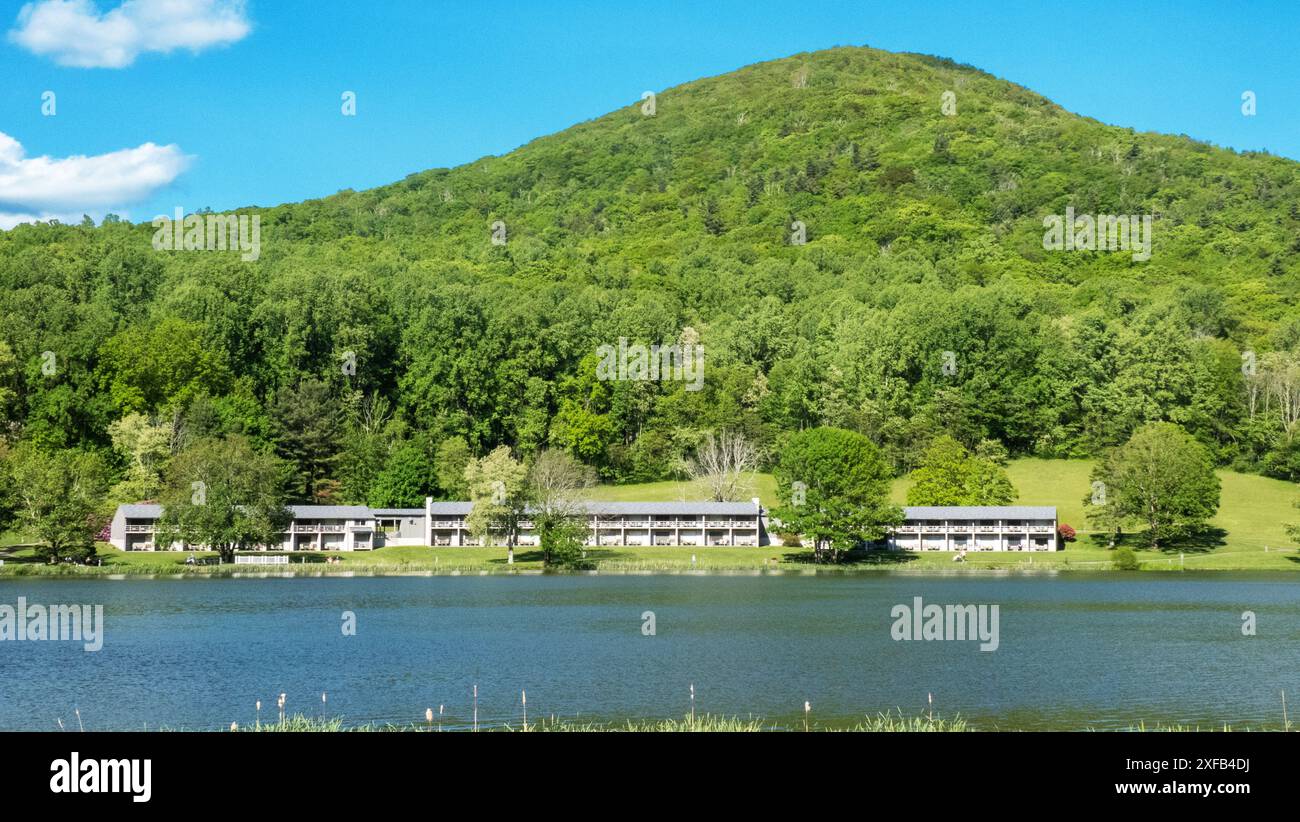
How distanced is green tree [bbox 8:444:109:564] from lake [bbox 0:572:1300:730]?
12486 millimetres

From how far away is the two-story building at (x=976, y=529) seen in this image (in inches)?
3898

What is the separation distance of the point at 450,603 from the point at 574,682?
1169 inches

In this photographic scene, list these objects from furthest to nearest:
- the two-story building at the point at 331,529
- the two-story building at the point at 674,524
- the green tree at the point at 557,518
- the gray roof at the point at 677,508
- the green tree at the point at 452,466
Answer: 1. the green tree at the point at 452,466
2. the two-story building at the point at 674,524
3. the gray roof at the point at 677,508
4. the two-story building at the point at 331,529
5. the green tree at the point at 557,518

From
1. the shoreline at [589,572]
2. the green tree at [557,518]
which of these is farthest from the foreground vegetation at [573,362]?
the green tree at [557,518]

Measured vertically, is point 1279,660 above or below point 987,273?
below

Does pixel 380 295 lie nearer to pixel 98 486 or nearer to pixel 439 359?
pixel 439 359

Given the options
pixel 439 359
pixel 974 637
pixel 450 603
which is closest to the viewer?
pixel 974 637

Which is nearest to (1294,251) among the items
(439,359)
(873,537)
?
(873,537)

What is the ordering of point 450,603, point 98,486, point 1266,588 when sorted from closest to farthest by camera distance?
1. point 450,603
2. point 1266,588
3. point 98,486

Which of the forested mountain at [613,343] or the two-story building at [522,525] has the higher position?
the forested mountain at [613,343]

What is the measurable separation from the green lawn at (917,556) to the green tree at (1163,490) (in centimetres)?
231

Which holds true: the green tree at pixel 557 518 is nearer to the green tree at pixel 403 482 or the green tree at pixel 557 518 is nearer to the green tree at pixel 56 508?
the green tree at pixel 403 482

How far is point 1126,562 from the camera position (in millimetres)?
87000
